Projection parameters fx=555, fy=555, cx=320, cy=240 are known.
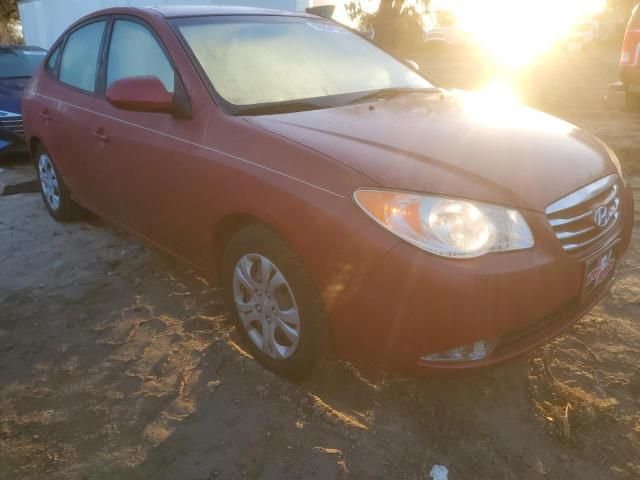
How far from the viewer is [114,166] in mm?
3127

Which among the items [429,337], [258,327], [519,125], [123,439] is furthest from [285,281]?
[519,125]

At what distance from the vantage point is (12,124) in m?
6.39

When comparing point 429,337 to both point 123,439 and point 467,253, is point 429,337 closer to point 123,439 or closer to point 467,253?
point 467,253

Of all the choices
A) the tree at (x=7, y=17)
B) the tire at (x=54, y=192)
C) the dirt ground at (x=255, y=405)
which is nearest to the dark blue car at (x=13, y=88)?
the tire at (x=54, y=192)

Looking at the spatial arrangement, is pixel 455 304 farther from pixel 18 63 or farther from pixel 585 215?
pixel 18 63

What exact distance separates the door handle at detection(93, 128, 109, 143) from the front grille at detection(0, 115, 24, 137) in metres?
3.85

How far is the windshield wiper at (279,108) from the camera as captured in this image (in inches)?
97.7

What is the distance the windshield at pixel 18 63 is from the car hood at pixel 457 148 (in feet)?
21.6

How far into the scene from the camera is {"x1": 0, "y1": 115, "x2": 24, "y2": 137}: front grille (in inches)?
250

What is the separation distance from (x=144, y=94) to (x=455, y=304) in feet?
5.53

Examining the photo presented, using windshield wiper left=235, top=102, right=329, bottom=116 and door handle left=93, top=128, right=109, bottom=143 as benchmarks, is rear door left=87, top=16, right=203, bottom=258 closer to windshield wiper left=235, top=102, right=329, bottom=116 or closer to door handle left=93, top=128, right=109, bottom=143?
door handle left=93, top=128, right=109, bottom=143

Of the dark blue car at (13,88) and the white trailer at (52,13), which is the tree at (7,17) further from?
the dark blue car at (13,88)

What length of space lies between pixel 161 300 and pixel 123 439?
1133mm

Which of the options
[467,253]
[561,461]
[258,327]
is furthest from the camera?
[258,327]
